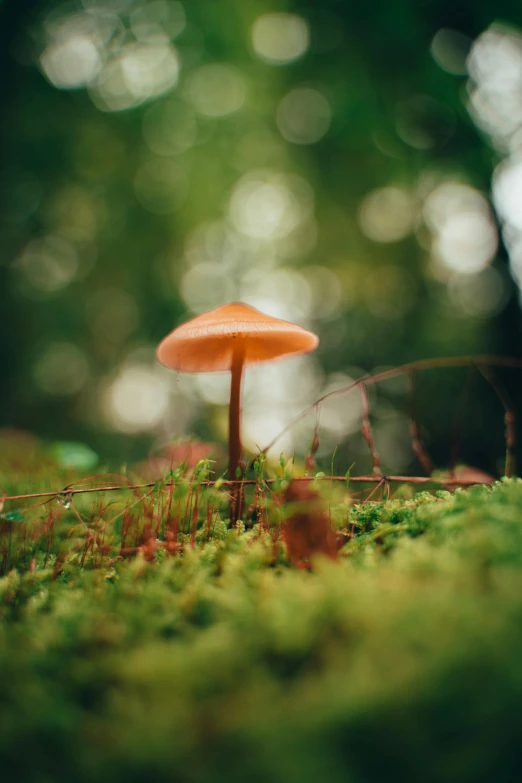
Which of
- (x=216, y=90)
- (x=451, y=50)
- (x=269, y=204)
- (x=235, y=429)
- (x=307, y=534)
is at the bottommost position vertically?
(x=307, y=534)

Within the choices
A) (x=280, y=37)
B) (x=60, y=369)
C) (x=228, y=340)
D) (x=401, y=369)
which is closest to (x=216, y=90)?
(x=280, y=37)

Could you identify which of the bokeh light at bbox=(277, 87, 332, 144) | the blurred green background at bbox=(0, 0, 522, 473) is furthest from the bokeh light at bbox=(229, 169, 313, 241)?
the bokeh light at bbox=(277, 87, 332, 144)

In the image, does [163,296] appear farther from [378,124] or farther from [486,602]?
[486,602]

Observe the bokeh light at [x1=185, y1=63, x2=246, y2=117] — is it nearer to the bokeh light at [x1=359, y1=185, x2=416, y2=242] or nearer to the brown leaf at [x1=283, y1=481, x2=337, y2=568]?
the bokeh light at [x1=359, y1=185, x2=416, y2=242]

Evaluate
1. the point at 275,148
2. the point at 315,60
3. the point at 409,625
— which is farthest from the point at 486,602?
the point at 275,148

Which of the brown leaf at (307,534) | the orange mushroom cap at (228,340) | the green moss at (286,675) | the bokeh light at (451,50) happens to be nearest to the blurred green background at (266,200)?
the bokeh light at (451,50)

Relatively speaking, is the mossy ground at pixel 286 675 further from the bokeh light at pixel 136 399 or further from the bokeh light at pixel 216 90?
the bokeh light at pixel 136 399

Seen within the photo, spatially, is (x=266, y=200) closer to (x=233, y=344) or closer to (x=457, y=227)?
(x=457, y=227)
